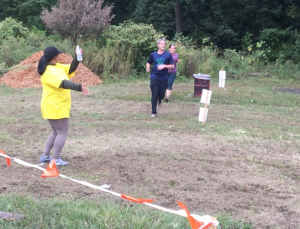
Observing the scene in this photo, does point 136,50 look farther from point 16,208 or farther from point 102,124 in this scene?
point 16,208

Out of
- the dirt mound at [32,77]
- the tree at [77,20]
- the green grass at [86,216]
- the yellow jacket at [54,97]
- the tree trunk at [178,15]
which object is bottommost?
the dirt mound at [32,77]

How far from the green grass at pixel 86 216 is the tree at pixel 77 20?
16.4 m

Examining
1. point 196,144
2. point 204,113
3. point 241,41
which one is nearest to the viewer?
point 196,144

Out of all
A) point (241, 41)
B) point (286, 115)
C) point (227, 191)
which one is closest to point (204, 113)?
point (286, 115)

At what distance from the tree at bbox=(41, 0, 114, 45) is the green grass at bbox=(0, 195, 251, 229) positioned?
53.9 feet

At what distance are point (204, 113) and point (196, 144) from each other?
172 centimetres

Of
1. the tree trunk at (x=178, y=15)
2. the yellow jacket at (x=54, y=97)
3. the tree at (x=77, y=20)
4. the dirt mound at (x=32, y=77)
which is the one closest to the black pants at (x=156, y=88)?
the yellow jacket at (x=54, y=97)

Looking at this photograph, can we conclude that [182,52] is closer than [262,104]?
No

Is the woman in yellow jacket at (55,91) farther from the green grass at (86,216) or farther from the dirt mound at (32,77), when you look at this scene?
the dirt mound at (32,77)

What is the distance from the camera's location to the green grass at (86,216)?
396 centimetres

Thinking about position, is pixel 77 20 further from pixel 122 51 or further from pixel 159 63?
pixel 159 63

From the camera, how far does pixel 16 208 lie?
4.31 m

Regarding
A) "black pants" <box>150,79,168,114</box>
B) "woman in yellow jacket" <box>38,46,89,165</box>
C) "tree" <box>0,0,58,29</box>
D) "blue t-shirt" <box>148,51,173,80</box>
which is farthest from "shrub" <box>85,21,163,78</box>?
"tree" <box>0,0,58,29</box>

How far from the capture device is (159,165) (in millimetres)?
6090
